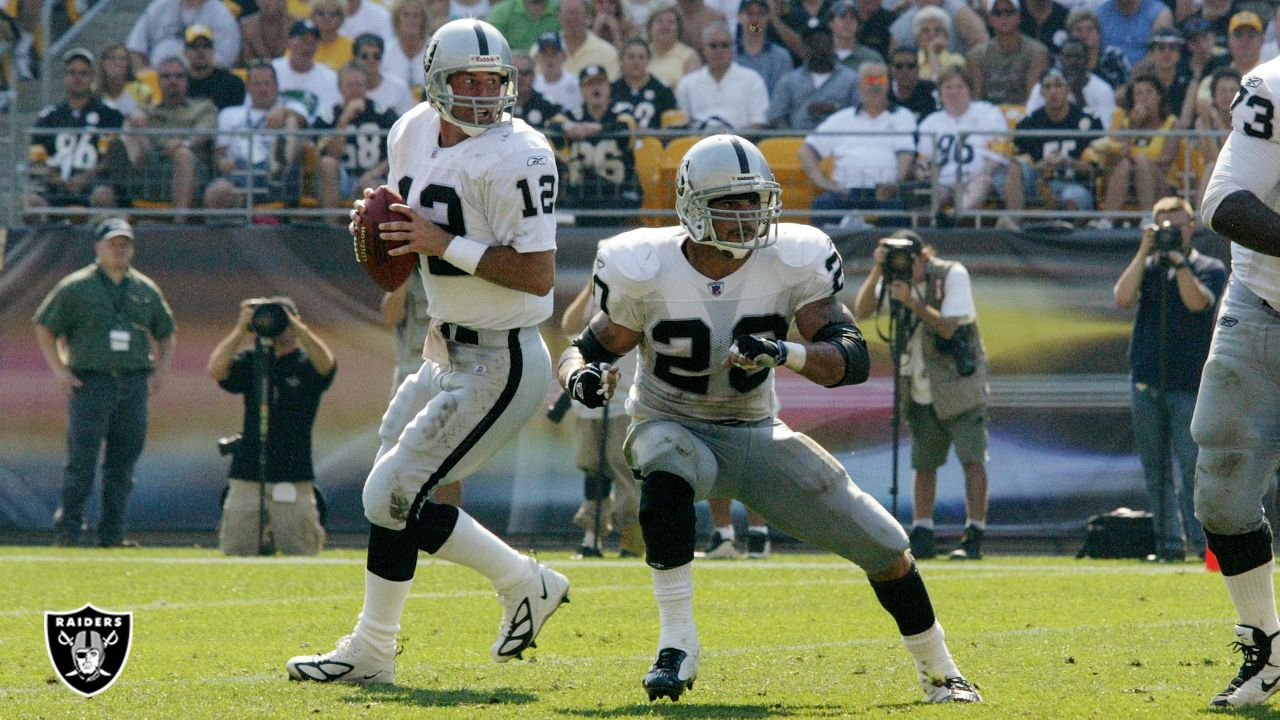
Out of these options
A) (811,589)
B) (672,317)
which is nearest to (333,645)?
(672,317)

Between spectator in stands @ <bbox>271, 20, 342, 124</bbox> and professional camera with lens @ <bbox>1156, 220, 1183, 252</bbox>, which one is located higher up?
spectator in stands @ <bbox>271, 20, 342, 124</bbox>

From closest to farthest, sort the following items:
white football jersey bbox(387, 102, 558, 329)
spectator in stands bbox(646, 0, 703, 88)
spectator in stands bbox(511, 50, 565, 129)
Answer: white football jersey bbox(387, 102, 558, 329) < spectator in stands bbox(511, 50, 565, 129) < spectator in stands bbox(646, 0, 703, 88)

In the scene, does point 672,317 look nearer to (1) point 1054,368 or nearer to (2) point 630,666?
(2) point 630,666

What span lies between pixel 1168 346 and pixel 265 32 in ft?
23.4

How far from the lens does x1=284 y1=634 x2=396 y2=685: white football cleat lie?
4.93m

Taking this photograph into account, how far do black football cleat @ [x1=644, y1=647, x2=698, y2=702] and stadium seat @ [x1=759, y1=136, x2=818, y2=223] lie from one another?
6.58 meters

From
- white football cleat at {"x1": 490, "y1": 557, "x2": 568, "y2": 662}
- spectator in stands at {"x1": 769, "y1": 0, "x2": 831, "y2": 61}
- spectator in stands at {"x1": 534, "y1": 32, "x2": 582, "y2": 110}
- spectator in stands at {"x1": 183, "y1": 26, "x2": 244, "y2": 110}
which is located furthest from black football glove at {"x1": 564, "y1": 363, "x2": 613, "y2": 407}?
spectator in stands at {"x1": 183, "y1": 26, "x2": 244, "y2": 110}

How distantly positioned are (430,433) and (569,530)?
19.2 feet

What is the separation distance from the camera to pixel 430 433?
16.5 feet

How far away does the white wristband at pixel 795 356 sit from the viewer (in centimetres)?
448

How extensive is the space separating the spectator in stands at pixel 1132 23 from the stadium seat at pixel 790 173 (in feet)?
9.06

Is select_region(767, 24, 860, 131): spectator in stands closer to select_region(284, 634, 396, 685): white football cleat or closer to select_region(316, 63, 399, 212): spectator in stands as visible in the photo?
select_region(316, 63, 399, 212): spectator in stands

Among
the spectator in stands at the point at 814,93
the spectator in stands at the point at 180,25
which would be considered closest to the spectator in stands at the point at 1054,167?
the spectator in stands at the point at 814,93

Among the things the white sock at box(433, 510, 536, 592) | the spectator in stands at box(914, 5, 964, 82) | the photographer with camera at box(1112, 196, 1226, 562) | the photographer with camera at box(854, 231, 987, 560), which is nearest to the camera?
the white sock at box(433, 510, 536, 592)
